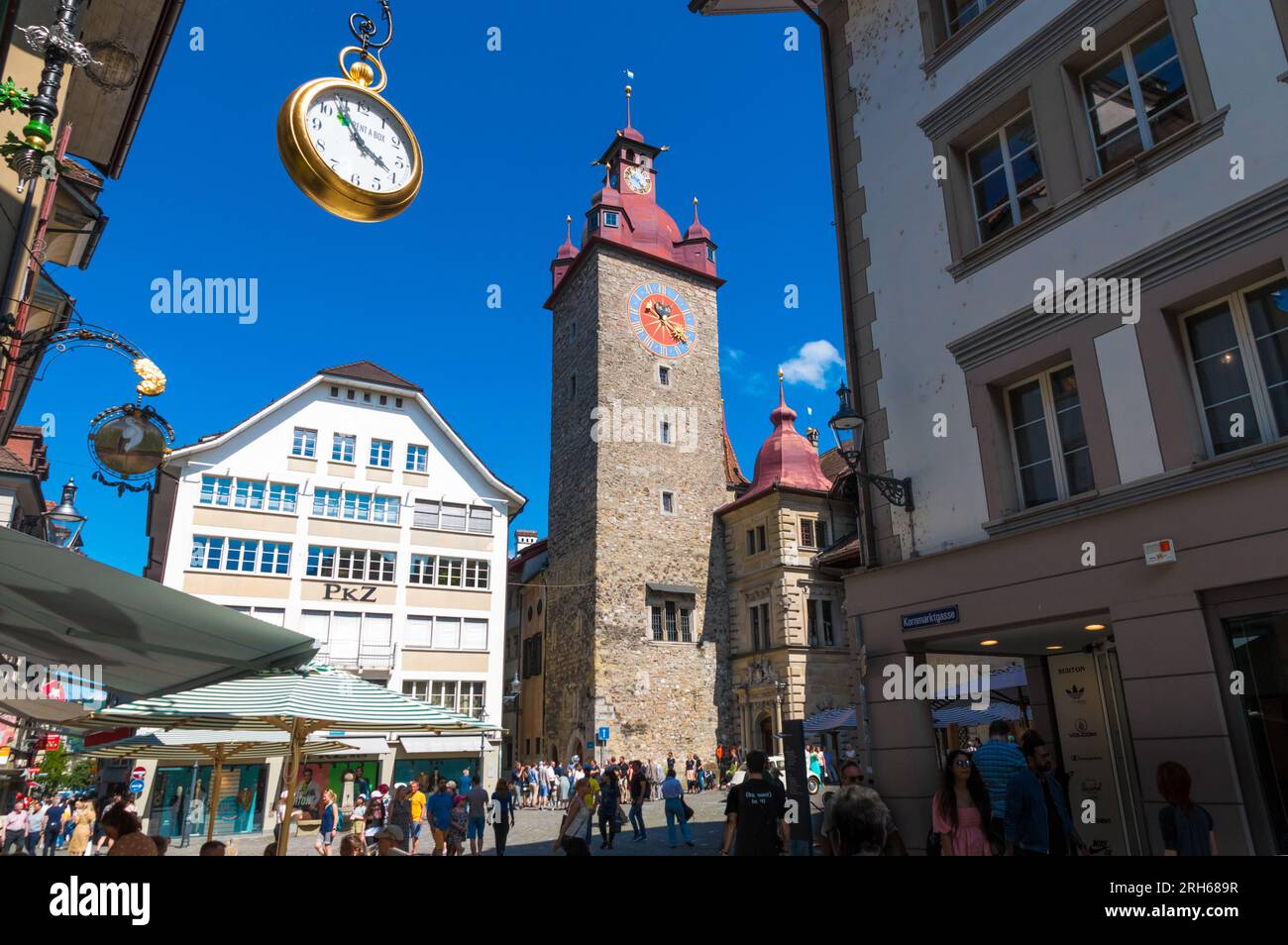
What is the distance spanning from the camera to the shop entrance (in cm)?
955

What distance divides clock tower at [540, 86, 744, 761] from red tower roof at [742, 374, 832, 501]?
268 cm

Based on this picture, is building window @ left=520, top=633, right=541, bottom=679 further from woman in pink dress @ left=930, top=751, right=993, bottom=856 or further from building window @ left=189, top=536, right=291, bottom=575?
woman in pink dress @ left=930, top=751, right=993, bottom=856

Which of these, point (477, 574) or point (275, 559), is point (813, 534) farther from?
point (275, 559)

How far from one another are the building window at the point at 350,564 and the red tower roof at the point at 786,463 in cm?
1666

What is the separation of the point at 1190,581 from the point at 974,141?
606 centimetres

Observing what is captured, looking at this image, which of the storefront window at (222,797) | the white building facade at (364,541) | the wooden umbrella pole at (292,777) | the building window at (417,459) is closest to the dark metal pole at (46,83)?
the wooden umbrella pole at (292,777)


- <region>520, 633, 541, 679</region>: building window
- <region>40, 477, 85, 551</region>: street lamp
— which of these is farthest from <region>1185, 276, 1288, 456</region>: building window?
<region>520, 633, 541, 679</region>: building window

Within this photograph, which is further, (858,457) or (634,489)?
(634,489)

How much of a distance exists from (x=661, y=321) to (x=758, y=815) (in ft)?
122

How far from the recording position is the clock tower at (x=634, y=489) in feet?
118

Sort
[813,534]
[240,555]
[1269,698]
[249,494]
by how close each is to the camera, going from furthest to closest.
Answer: [813,534] < [249,494] < [240,555] < [1269,698]

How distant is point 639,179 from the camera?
46562 millimetres

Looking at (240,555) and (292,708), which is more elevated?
(240,555)

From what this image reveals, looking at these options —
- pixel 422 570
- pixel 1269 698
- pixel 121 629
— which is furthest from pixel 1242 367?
pixel 422 570
